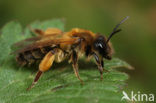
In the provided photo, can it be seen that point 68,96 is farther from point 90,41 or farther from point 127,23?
point 127,23

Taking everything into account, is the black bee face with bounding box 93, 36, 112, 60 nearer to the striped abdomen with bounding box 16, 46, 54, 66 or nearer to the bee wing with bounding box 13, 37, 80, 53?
the bee wing with bounding box 13, 37, 80, 53

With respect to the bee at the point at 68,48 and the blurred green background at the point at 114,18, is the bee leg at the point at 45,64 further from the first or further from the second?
the blurred green background at the point at 114,18

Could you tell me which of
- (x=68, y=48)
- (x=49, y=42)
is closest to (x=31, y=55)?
(x=49, y=42)

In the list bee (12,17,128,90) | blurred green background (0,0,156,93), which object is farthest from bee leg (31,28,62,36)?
blurred green background (0,0,156,93)

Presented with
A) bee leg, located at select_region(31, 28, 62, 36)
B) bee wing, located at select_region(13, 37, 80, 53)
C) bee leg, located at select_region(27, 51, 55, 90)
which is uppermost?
bee leg, located at select_region(31, 28, 62, 36)

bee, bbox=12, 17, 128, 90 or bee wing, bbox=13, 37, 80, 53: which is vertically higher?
bee wing, bbox=13, 37, 80, 53

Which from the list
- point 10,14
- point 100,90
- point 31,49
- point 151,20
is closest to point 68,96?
point 100,90
